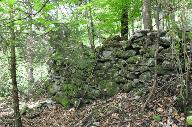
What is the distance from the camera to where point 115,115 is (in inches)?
292

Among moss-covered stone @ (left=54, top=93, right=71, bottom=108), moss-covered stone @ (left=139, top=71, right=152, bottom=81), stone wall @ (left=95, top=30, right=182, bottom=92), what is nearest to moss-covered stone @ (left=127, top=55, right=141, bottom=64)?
stone wall @ (left=95, top=30, right=182, bottom=92)

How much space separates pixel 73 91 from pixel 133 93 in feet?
8.49

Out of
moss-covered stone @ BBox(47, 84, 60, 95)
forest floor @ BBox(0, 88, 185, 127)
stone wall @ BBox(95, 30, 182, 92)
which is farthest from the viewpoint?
Result: moss-covered stone @ BBox(47, 84, 60, 95)

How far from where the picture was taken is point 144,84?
8391 mm

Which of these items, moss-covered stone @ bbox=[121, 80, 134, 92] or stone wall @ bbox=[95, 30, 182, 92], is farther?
moss-covered stone @ bbox=[121, 80, 134, 92]

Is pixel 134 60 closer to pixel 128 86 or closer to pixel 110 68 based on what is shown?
pixel 128 86

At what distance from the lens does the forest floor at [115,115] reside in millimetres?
6715

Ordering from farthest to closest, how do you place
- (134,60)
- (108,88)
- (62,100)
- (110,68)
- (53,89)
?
(53,89) → (62,100) → (110,68) → (108,88) → (134,60)

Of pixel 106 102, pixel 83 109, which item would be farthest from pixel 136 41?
pixel 83 109

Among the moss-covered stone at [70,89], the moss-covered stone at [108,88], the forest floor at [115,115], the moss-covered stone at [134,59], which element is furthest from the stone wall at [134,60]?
the moss-covered stone at [70,89]

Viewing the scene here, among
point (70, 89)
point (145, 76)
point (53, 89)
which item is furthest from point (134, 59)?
point (53, 89)

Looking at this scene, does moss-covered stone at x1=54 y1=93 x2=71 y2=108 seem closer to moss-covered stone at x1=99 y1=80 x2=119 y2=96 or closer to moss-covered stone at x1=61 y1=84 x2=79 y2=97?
moss-covered stone at x1=61 y1=84 x2=79 y2=97

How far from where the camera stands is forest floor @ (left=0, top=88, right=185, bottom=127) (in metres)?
6.71

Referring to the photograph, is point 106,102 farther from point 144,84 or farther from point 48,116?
point 48,116
